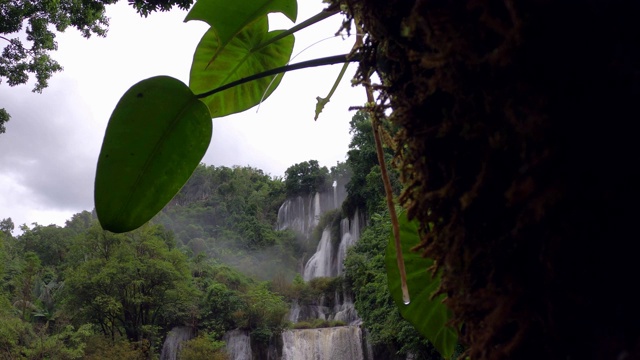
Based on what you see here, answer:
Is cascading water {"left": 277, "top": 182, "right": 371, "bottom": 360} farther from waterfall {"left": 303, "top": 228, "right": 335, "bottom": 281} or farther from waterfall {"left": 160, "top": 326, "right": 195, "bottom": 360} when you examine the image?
waterfall {"left": 160, "top": 326, "right": 195, "bottom": 360}

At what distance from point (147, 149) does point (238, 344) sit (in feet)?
42.2

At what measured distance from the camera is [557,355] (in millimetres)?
203

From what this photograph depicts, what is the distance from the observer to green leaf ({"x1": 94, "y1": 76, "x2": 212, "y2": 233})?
50 centimetres

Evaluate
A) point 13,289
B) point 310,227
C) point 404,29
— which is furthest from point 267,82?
point 310,227

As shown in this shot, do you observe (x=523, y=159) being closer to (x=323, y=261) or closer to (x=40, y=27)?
(x=40, y=27)

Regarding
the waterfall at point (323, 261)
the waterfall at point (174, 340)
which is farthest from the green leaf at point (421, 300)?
the waterfall at point (323, 261)

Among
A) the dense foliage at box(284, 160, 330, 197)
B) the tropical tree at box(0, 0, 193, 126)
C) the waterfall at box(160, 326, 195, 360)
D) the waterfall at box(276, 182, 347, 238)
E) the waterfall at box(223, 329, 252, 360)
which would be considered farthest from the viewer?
the dense foliage at box(284, 160, 330, 197)

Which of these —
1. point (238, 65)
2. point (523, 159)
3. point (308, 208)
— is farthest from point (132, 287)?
point (523, 159)

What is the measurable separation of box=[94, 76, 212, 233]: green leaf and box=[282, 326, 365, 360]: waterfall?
1075 centimetres

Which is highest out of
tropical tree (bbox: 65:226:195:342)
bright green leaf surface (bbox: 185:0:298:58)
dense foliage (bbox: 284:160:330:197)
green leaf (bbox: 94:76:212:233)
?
dense foliage (bbox: 284:160:330:197)

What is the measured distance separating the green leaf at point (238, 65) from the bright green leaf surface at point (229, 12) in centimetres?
9

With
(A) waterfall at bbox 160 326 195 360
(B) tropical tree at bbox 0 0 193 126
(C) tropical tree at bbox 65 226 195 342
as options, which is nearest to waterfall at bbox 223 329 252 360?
(A) waterfall at bbox 160 326 195 360

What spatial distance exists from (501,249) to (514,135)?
2.2 inches

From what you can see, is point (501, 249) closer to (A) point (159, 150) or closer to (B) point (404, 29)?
(B) point (404, 29)
